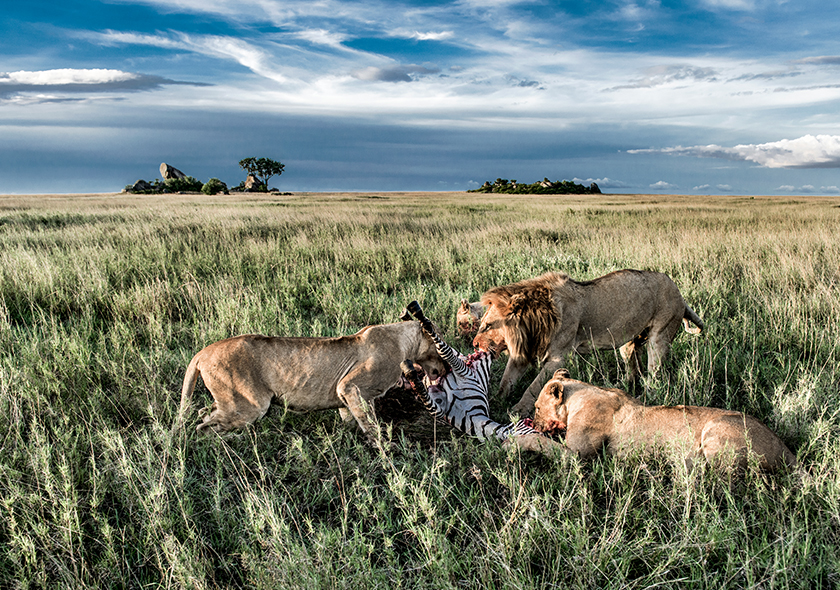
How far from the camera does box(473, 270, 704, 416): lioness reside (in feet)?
12.3

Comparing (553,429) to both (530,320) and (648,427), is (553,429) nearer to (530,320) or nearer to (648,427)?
(648,427)

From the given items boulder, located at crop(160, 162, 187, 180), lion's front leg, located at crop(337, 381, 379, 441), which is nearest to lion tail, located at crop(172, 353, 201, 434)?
lion's front leg, located at crop(337, 381, 379, 441)

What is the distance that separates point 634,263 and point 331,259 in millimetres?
6447

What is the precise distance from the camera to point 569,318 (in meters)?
3.80

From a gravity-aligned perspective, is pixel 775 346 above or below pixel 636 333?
below

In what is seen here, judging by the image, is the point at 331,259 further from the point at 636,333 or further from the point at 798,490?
the point at 798,490

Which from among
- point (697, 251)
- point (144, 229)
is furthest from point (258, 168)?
point (697, 251)

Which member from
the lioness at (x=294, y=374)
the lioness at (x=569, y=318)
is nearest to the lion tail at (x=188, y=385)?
the lioness at (x=294, y=374)

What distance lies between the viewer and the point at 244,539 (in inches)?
92.0

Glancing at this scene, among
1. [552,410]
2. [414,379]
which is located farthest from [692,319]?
[414,379]

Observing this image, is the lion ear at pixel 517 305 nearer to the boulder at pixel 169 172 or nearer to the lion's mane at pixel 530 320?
the lion's mane at pixel 530 320

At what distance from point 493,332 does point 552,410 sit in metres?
0.91

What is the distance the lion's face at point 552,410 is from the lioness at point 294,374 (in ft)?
3.43

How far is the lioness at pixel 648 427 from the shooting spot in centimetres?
254
